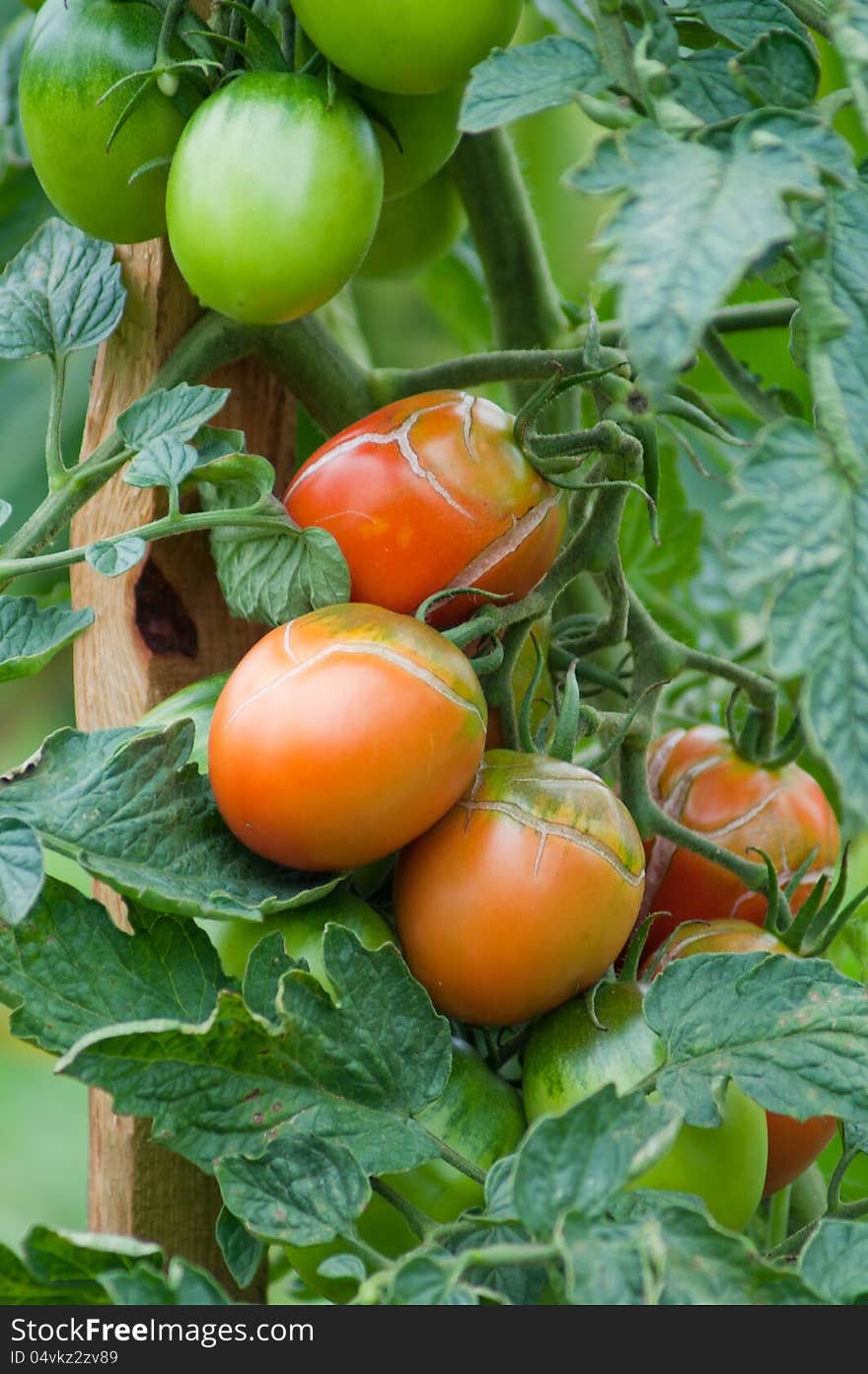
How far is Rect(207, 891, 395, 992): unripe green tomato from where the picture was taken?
0.57 m

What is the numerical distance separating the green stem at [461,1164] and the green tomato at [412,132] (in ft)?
1.43

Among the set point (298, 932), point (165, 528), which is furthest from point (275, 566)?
point (298, 932)

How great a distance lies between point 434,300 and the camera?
3.70 feet

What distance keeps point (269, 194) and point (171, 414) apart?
0.33 feet

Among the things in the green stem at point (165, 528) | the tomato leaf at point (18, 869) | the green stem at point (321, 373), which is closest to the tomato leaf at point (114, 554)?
the green stem at point (165, 528)

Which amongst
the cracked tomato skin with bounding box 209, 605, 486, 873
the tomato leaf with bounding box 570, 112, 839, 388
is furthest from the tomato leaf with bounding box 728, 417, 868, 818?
the cracked tomato skin with bounding box 209, 605, 486, 873

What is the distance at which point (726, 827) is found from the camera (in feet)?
2.42

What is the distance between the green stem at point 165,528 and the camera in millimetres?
580

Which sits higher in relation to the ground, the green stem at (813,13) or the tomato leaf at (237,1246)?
the green stem at (813,13)

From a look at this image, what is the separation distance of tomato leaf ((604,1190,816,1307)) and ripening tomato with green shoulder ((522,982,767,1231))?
0.31 feet

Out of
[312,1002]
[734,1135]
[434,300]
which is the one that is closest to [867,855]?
[434,300]

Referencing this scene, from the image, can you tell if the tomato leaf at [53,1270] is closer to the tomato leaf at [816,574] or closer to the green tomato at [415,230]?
the tomato leaf at [816,574]

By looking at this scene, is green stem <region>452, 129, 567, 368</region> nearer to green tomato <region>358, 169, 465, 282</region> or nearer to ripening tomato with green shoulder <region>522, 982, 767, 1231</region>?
green tomato <region>358, 169, 465, 282</region>

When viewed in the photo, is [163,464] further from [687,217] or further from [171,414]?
[687,217]
